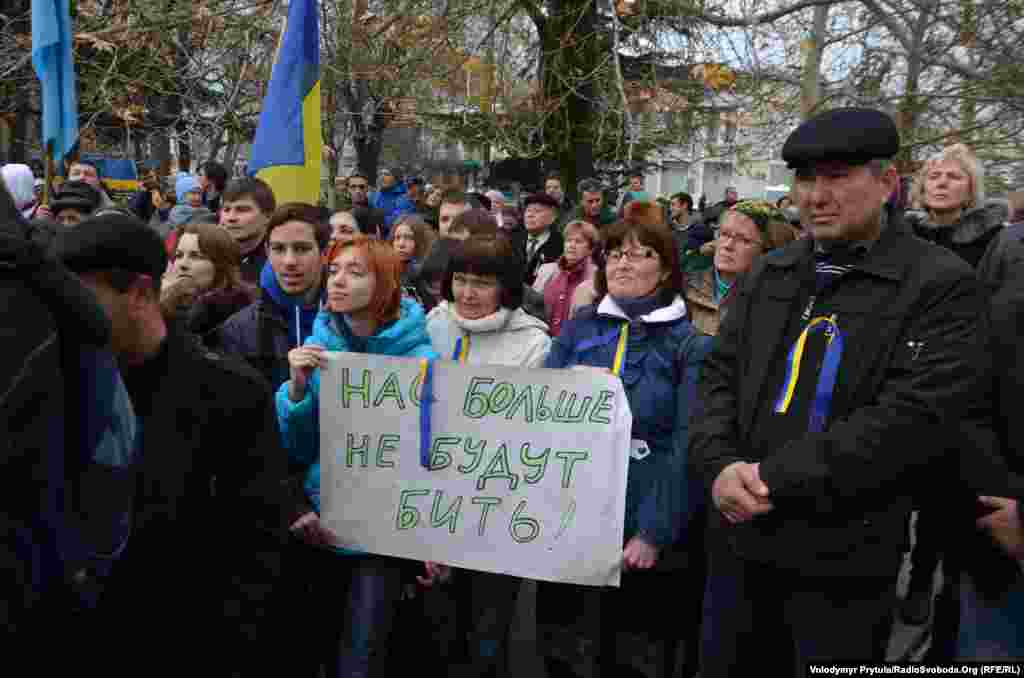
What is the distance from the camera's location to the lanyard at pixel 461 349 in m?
3.27

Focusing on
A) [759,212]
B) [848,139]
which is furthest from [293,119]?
[848,139]

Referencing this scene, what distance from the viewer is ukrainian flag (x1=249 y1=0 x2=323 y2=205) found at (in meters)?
4.87

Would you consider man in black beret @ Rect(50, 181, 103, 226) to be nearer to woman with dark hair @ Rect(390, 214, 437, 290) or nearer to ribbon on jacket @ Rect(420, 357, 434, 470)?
woman with dark hair @ Rect(390, 214, 437, 290)

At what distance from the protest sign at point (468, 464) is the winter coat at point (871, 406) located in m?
0.68

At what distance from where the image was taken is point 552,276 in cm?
606

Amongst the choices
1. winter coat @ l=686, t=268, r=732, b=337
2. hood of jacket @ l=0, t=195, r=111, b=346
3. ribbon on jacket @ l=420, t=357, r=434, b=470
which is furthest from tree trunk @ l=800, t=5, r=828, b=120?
hood of jacket @ l=0, t=195, r=111, b=346

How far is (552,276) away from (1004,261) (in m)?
3.68

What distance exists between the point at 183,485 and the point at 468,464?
1107 millimetres

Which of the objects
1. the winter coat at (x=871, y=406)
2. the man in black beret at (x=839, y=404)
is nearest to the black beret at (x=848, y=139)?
the man in black beret at (x=839, y=404)

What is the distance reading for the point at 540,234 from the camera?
23.9 feet

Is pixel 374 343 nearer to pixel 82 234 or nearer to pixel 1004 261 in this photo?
pixel 82 234

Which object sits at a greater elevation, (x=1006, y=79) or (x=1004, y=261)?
(x=1006, y=79)

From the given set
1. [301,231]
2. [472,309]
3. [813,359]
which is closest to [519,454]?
[472,309]

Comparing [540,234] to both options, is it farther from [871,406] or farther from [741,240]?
[871,406]
